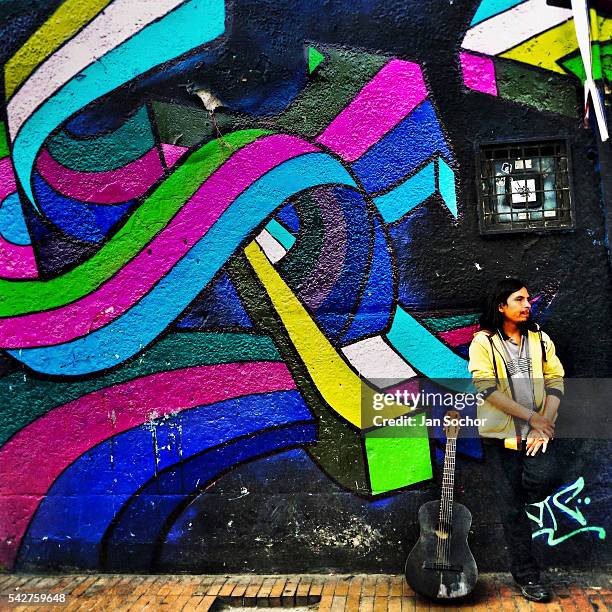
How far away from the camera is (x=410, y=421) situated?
4.66 m

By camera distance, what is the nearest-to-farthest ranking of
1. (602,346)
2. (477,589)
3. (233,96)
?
(477,589) → (602,346) → (233,96)

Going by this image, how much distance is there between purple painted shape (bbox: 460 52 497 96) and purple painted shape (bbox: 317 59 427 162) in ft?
1.09

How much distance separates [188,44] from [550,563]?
14.0 ft

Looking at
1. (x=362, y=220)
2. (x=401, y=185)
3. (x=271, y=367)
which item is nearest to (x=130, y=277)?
(x=271, y=367)

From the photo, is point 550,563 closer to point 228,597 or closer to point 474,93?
point 228,597

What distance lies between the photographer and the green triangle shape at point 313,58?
15.7 feet

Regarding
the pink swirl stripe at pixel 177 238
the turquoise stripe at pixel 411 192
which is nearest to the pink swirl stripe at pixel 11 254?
the pink swirl stripe at pixel 177 238

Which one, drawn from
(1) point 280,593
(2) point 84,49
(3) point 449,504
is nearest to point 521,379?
(3) point 449,504

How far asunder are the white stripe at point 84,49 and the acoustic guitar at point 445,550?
3480 millimetres

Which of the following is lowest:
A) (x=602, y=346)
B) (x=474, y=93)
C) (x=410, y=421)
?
(x=410, y=421)

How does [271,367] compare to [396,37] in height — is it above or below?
below

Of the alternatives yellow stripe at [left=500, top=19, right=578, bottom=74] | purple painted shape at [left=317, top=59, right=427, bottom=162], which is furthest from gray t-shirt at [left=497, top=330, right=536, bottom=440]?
yellow stripe at [left=500, top=19, right=578, bottom=74]

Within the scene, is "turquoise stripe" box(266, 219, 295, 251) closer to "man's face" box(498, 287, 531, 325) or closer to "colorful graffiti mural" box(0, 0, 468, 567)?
"colorful graffiti mural" box(0, 0, 468, 567)

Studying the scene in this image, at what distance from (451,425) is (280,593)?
152 cm
